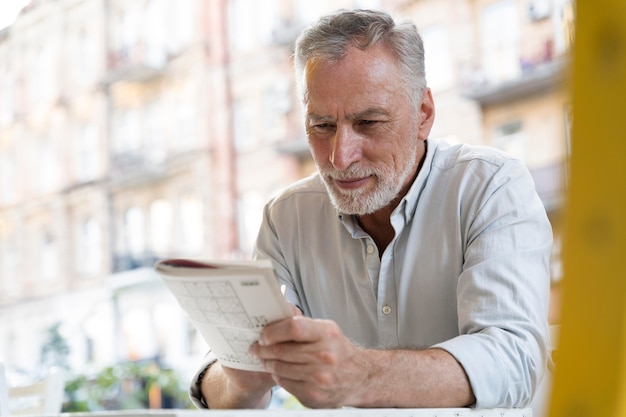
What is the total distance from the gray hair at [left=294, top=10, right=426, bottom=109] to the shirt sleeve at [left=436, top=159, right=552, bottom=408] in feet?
0.80

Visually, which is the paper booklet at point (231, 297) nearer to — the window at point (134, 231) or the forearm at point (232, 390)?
the forearm at point (232, 390)

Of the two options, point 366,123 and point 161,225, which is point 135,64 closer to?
point 161,225

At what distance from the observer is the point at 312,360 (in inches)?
35.9

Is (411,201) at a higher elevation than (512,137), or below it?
below

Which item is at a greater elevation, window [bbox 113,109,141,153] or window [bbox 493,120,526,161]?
window [bbox 113,109,141,153]

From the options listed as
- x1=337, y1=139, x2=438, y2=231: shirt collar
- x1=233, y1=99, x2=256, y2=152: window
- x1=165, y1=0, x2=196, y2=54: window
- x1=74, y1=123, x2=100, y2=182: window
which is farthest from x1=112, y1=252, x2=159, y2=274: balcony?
x1=337, y1=139, x2=438, y2=231: shirt collar

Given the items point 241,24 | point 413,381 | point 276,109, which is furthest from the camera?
point 241,24

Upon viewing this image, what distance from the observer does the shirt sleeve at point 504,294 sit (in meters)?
1.10

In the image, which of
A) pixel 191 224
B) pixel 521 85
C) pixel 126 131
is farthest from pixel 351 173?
pixel 126 131

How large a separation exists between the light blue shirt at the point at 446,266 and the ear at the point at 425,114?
37 millimetres

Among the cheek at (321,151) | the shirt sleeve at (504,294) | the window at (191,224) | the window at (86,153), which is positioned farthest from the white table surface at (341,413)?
the window at (86,153)

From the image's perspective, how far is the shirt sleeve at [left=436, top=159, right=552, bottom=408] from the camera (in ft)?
3.61

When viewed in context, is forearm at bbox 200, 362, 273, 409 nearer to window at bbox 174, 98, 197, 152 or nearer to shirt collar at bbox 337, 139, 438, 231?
shirt collar at bbox 337, 139, 438, 231

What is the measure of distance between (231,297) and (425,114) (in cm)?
76
